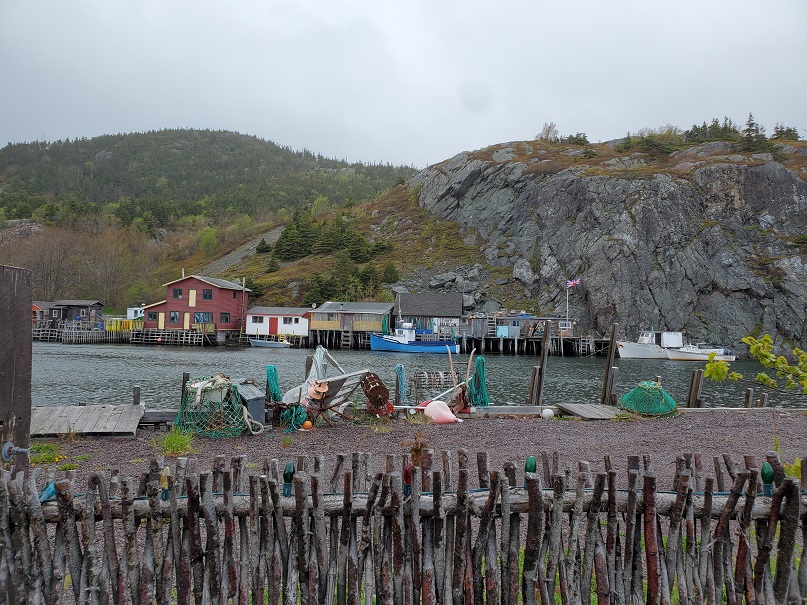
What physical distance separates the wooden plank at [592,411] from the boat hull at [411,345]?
43.9 m

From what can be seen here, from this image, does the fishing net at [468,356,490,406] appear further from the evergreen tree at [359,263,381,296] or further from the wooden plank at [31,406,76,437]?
the evergreen tree at [359,263,381,296]

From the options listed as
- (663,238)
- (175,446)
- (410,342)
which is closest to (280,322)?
(410,342)

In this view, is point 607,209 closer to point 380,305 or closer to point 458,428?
point 380,305

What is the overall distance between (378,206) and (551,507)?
122m

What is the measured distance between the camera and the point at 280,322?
72.5 m

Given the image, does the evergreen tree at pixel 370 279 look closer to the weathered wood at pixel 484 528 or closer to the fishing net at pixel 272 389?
the fishing net at pixel 272 389

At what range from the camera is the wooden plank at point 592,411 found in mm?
16781

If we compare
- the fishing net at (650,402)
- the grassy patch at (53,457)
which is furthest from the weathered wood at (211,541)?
the fishing net at (650,402)

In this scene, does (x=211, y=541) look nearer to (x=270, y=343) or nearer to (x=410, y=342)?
(x=410, y=342)

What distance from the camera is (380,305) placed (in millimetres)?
73000

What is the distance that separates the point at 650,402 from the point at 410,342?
1898 inches

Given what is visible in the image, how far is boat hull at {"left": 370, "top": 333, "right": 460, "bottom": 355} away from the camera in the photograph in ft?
209

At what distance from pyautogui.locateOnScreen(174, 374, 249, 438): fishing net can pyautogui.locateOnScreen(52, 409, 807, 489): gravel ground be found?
15.6 inches

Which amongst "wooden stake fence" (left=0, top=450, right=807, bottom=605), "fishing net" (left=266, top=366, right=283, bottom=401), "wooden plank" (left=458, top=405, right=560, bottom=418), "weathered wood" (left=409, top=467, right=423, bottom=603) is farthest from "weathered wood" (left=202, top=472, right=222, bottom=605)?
"wooden plank" (left=458, top=405, right=560, bottom=418)
